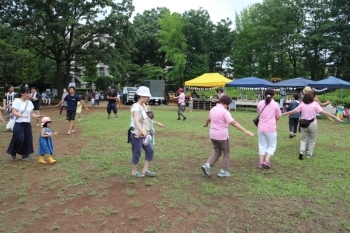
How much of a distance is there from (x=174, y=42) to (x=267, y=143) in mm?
33457

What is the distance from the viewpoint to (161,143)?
9422 mm

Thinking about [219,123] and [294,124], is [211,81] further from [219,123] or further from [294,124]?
[219,123]

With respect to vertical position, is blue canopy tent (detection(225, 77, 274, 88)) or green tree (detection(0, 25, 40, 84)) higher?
green tree (detection(0, 25, 40, 84))

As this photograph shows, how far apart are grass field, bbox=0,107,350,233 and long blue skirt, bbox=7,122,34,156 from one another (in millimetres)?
296

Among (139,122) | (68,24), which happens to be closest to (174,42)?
(68,24)

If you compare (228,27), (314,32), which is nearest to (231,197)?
(314,32)

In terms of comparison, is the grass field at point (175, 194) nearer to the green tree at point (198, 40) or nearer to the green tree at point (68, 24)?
the green tree at point (68, 24)

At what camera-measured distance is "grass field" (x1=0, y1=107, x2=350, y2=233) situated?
4.08 metres

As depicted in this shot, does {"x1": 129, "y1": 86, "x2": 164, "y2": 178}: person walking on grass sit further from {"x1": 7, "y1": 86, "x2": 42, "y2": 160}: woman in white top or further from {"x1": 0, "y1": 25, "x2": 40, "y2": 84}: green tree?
{"x1": 0, "y1": 25, "x2": 40, "y2": 84}: green tree

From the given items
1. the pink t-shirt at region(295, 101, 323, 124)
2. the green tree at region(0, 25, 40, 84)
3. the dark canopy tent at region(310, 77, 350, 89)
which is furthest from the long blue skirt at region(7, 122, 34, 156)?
the green tree at region(0, 25, 40, 84)

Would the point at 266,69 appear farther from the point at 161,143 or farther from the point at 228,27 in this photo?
the point at 161,143

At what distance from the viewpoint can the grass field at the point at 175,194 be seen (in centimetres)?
408

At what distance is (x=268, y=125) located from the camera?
6547 mm

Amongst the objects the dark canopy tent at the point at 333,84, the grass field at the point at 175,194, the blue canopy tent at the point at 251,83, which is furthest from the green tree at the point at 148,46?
the grass field at the point at 175,194
